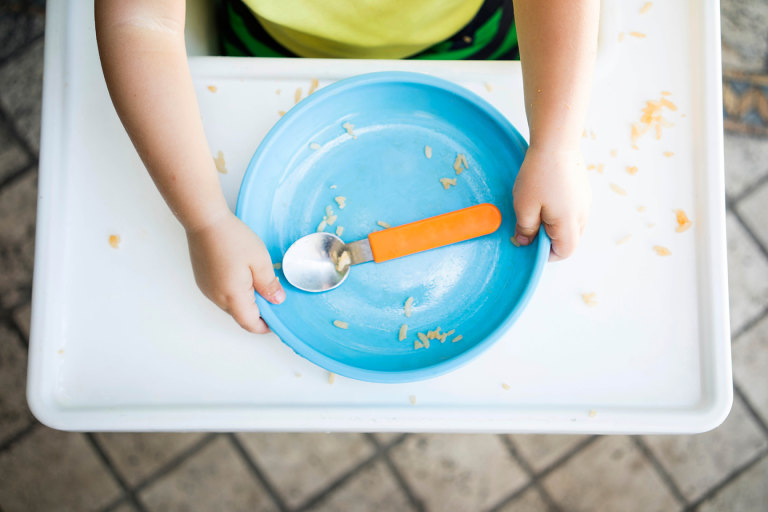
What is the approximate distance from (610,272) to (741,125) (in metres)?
0.93

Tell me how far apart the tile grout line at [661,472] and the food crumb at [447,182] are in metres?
0.93

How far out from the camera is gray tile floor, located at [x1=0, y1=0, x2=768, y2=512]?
49.6 inches

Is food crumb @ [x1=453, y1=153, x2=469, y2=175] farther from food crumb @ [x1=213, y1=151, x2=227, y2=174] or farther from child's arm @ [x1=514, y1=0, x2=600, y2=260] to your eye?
food crumb @ [x1=213, y1=151, x2=227, y2=174]

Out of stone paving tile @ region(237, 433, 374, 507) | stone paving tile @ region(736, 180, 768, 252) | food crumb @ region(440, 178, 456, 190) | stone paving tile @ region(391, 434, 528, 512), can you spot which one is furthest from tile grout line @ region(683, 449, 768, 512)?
food crumb @ region(440, 178, 456, 190)

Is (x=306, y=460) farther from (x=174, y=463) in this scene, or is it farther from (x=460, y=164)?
(x=460, y=164)

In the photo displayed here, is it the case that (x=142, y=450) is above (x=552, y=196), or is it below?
below

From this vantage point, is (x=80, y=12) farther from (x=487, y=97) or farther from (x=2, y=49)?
(x=2, y=49)

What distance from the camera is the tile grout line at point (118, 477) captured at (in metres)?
1.28

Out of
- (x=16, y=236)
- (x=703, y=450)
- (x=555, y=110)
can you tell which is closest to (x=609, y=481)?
(x=703, y=450)

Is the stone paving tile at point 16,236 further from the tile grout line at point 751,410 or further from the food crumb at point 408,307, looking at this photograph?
the tile grout line at point 751,410

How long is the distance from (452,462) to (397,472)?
0.40 ft

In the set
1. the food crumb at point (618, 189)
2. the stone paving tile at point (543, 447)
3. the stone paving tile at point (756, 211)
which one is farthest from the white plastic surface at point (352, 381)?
the stone paving tile at point (756, 211)

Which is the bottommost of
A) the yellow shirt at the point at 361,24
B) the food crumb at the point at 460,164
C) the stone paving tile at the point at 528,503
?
the stone paving tile at the point at 528,503

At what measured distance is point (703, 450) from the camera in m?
1.26
